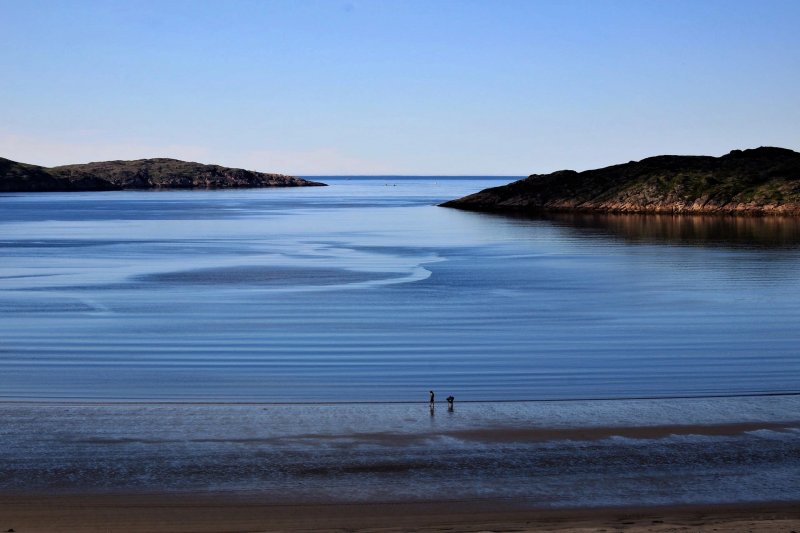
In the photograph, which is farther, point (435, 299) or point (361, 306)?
point (435, 299)

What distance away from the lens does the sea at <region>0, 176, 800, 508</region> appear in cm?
1695

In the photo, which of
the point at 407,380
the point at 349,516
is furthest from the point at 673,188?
the point at 349,516

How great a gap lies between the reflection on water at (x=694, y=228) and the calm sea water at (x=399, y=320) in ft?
5.03

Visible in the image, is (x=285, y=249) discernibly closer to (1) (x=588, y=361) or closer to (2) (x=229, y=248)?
(2) (x=229, y=248)

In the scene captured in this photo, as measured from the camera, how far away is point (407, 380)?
2561cm

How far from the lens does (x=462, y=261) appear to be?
6256 cm

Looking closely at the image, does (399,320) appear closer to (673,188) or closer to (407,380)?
(407,380)

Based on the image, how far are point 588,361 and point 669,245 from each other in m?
46.8

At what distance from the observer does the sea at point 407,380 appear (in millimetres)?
16953

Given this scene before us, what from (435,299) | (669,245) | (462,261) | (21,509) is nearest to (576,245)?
(669,245)

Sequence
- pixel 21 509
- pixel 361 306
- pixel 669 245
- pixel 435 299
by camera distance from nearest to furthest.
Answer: pixel 21 509, pixel 361 306, pixel 435 299, pixel 669 245

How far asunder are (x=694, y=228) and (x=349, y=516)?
3239 inches

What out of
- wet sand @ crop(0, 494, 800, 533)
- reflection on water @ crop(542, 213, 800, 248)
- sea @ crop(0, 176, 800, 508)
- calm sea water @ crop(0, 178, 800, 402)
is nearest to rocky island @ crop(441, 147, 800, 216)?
reflection on water @ crop(542, 213, 800, 248)

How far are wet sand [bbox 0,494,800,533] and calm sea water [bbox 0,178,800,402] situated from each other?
25.6 ft
